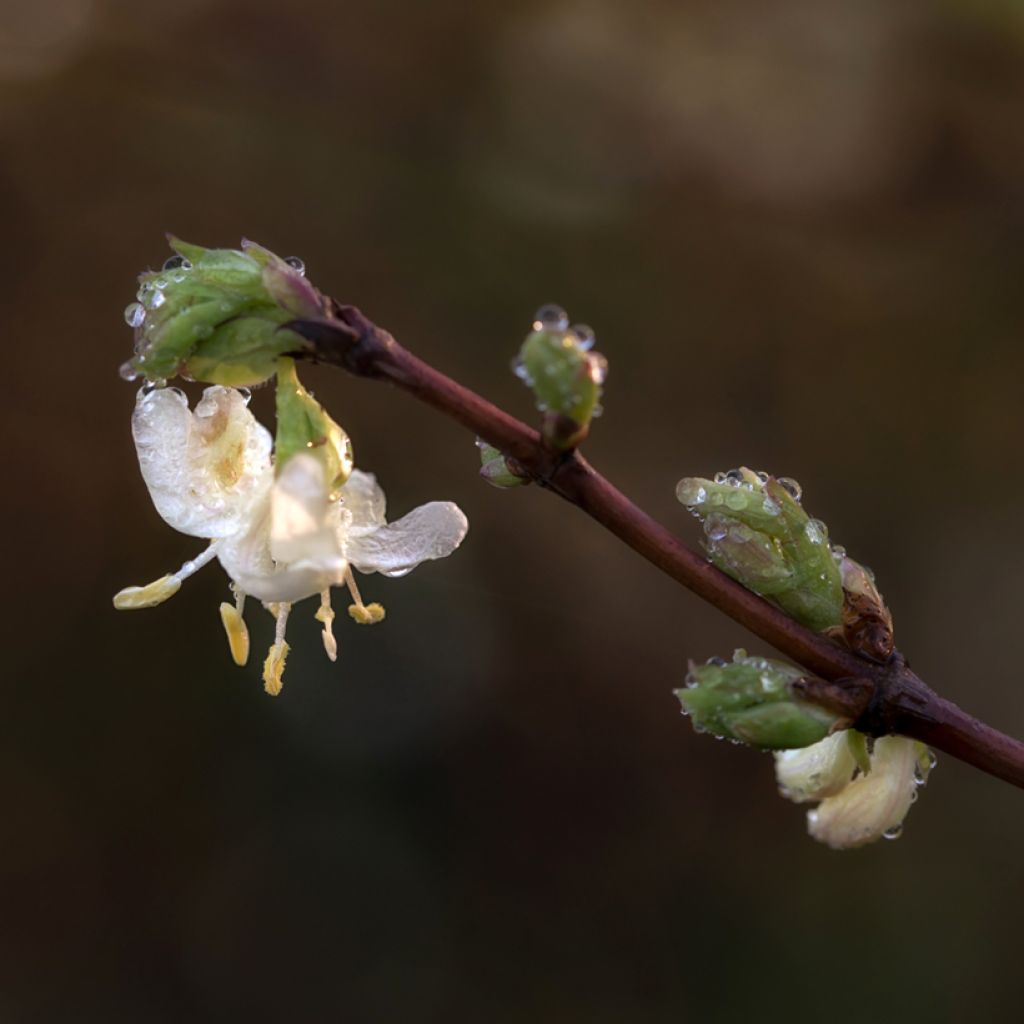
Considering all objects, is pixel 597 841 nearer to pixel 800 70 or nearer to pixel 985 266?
pixel 985 266

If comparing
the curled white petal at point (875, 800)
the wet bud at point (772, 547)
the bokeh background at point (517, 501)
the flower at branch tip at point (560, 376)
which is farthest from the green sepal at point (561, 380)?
the bokeh background at point (517, 501)

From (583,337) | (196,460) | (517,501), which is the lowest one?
(196,460)

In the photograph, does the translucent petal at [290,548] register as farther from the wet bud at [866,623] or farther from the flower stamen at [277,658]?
the wet bud at [866,623]

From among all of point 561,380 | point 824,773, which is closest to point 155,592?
point 561,380

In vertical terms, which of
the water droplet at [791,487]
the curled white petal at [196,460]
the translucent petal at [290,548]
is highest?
the water droplet at [791,487]

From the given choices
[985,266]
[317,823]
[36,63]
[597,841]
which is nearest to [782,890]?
[597,841]

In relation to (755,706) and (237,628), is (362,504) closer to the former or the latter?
(237,628)
